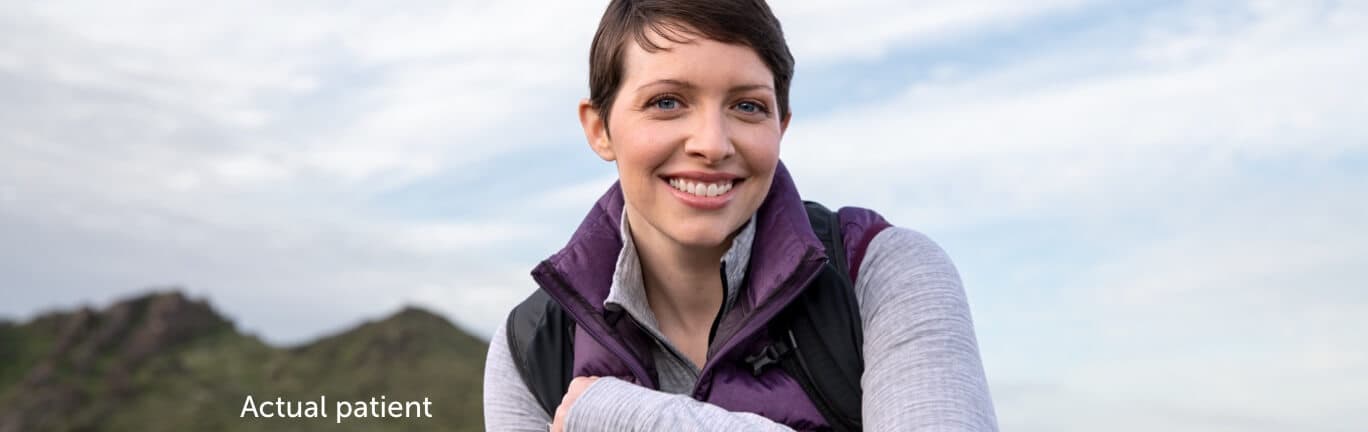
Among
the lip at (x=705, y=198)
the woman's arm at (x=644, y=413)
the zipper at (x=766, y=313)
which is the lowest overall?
the woman's arm at (x=644, y=413)

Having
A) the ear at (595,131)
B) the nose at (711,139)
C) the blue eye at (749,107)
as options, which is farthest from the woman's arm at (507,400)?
the blue eye at (749,107)

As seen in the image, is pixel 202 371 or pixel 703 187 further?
pixel 202 371

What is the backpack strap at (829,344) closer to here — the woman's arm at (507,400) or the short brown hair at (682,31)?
the short brown hair at (682,31)

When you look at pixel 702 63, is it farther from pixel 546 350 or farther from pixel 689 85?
pixel 546 350

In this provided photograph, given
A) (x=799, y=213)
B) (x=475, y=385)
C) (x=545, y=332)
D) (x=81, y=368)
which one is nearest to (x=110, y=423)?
(x=81, y=368)

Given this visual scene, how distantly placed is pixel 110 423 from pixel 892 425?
12.6 m

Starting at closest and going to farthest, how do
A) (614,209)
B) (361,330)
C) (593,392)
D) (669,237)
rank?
(593,392) → (669,237) → (614,209) → (361,330)

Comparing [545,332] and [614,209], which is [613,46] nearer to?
[614,209]

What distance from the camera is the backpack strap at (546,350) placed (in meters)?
4.16

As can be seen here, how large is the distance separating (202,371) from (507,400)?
11.3 m

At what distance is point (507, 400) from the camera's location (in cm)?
430

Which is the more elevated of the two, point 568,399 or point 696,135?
point 696,135

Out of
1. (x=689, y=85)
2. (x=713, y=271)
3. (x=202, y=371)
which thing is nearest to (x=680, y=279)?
(x=713, y=271)

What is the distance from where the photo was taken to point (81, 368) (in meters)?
14.2
